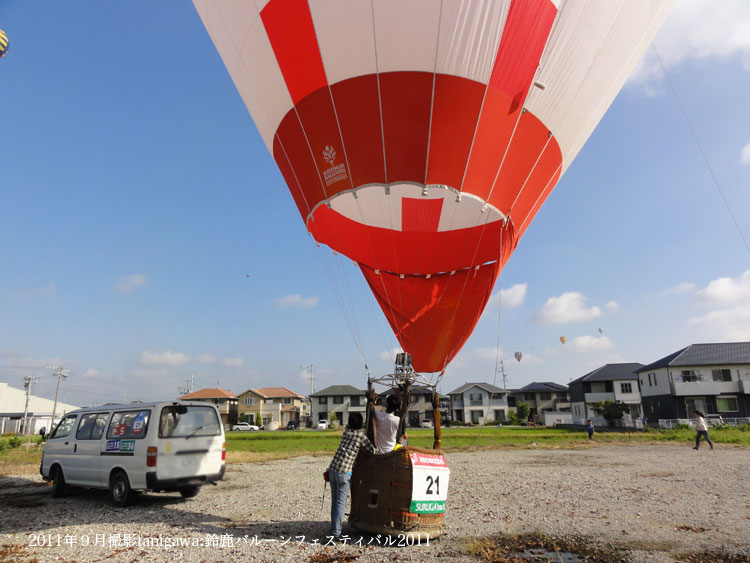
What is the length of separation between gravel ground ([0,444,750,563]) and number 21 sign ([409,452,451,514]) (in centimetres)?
45

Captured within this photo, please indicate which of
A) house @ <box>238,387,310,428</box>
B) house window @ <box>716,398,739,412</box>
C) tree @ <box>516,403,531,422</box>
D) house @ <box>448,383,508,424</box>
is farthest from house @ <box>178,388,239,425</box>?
house window @ <box>716,398,739,412</box>

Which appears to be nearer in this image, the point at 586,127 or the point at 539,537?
the point at 539,537

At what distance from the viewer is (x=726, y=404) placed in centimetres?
4400

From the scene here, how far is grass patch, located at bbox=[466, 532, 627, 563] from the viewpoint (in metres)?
5.27

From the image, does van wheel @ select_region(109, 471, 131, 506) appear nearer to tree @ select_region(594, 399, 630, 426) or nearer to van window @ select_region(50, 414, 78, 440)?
van window @ select_region(50, 414, 78, 440)

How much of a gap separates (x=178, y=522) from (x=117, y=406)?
317 cm

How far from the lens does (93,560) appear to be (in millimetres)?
5438

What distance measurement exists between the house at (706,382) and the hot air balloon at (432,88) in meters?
44.3

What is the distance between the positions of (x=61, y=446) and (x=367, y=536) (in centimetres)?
746

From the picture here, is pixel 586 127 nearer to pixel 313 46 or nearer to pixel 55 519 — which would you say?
pixel 313 46

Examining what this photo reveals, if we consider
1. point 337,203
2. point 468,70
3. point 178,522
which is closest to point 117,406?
point 178,522

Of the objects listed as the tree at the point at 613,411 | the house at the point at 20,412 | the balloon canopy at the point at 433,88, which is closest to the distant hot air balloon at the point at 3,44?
the balloon canopy at the point at 433,88

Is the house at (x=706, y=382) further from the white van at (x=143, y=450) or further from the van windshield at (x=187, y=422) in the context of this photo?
the white van at (x=143, y=450)

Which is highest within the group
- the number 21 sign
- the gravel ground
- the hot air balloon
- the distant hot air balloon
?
the distant hot air balloon
